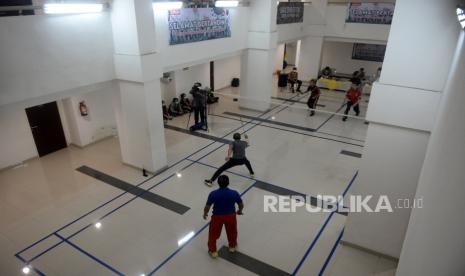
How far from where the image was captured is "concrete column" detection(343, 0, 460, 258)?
4188 mm

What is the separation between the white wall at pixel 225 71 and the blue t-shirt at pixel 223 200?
1104 centimetres

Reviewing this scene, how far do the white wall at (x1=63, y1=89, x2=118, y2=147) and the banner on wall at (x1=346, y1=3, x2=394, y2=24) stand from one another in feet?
39.2

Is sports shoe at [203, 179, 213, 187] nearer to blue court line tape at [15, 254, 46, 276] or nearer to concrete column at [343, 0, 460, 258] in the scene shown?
concrete column at [343, 0, 460, 258]

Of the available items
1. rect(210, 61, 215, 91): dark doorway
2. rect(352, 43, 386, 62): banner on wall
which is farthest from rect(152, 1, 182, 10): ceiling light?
rect(352, 43, 386, 62): banner on wall

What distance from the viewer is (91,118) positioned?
969cm

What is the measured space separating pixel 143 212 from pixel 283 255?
3.07m

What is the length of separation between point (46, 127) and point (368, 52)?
17.0 m

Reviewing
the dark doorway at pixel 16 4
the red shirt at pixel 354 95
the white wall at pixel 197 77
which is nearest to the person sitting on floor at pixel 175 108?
the white wall at pixel 197 77

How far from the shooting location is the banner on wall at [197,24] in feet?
27.8

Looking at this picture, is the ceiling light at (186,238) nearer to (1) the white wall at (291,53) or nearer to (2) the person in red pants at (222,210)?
(2) the person in red pants at (222,210)

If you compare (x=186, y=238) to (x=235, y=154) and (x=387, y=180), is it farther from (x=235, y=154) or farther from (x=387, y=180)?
(x=387, y=180)

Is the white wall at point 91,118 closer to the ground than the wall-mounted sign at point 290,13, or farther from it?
closer to the ground

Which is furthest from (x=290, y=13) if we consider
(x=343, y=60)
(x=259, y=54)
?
(x=343, y=60)

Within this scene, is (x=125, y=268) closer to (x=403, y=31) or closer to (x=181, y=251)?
(x=181, y=251)
